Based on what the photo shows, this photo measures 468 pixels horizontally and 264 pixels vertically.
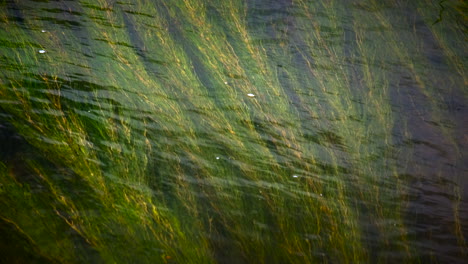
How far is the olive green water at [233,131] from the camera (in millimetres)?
1550

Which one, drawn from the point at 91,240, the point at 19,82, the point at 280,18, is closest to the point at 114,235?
the point at 91,240

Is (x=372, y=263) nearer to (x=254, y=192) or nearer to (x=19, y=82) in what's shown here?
(x=254, y=192)

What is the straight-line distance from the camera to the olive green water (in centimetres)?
155

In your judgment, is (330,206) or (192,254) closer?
(192,254)

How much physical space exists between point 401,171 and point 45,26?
5.77ft

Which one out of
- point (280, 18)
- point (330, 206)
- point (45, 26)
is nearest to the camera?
point (330, 206)

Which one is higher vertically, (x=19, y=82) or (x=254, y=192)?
(x=19, y=82)

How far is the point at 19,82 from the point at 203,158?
87cm

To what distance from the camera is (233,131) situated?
5.85ft

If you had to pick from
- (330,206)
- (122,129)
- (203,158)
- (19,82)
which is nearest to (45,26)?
(19,82)

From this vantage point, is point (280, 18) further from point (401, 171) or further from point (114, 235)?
point (114, 235)

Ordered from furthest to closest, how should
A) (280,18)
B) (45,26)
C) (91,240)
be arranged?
(280,18) → (45,26) → (91,240)

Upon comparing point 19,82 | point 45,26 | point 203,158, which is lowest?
point 203,158

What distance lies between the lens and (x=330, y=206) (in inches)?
64.8
